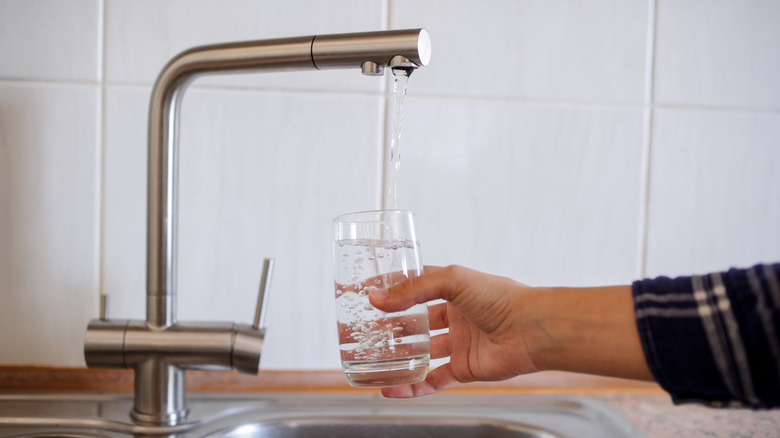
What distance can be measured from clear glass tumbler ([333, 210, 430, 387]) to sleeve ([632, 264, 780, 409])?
0.20 m

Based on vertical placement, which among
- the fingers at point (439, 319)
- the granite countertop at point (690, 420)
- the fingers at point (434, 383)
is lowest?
the granite countertop at point (690, 420)

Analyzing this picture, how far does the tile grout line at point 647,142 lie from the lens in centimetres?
98

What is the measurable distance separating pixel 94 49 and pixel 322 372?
0.57 meters

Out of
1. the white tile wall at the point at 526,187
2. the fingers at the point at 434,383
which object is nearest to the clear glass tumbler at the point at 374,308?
the fingers at the point at 434,383

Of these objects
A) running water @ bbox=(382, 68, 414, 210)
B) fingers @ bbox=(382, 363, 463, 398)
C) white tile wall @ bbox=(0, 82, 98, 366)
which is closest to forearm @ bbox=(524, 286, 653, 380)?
fingers @ bbox=(382, 363, 463, 398)

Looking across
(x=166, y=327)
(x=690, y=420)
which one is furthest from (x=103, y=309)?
(x=690, y=420)

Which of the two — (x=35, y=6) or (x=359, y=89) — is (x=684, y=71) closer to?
(x=359, y=89)

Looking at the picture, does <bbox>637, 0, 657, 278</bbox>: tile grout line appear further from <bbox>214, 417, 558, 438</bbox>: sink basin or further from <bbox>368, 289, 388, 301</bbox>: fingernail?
<bbox>368, 289, 388, 301</bbox>: fingernail

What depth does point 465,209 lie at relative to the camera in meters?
0.97

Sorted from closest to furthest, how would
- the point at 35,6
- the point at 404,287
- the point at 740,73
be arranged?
the point at 404,287 < the point at 35,6 < the point at 740,73

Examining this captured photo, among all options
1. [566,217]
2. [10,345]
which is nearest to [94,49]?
[10,345]

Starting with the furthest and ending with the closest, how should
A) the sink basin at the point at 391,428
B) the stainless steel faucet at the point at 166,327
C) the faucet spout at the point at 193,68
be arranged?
the sink basin at the point at 391,428, the stainless steel faucet at the point at 166,327, the faucet spout at the point at 193,68

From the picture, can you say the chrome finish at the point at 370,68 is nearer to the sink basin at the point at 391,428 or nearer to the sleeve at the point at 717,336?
the sleeve at the point at 717,336

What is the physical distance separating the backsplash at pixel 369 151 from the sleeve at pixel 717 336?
0.45 metres
